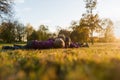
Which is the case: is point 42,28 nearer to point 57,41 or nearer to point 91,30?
point 91,30

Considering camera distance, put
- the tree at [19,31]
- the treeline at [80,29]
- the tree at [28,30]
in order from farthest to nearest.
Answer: the tree at [28,30] → the tree at [19,31] → the treeline at [80,29]

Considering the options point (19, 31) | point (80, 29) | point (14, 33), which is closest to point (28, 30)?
point (19, 31)

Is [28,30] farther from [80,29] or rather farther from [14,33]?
[80,29]

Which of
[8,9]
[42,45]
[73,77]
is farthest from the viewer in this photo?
[8,9]

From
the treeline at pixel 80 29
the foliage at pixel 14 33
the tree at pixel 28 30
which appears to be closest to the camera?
the treeline at pixel 80 29

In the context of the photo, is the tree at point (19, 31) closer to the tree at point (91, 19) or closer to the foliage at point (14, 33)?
the foliage at point (14, 33)

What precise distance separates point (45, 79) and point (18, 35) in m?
127

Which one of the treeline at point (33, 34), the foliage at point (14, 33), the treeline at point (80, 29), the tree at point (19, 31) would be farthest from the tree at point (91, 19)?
the tree at point (19, 31)

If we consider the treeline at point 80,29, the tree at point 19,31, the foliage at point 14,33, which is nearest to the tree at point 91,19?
the treeline at point 80,29

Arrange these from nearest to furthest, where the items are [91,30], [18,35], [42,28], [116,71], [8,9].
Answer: [116,71], [8,9], [91,30], [18,35], [42,28]

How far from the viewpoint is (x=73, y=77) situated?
1539 mm

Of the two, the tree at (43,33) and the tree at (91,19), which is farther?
the tree at (43,33)

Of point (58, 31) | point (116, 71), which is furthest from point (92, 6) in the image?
point (58, 31)

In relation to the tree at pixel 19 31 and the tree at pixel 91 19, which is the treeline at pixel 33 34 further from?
the tree at pixel 91 19
